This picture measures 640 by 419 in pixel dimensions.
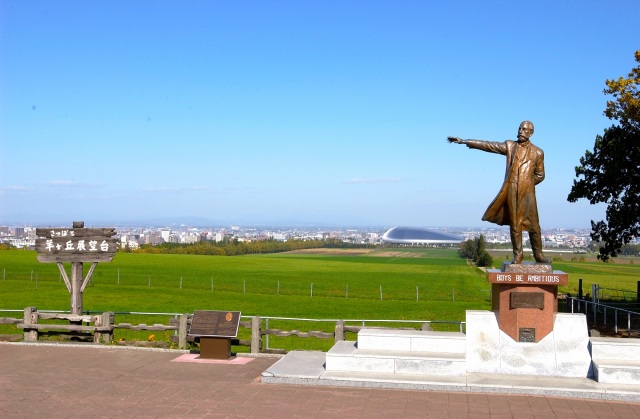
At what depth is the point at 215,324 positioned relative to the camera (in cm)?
1554

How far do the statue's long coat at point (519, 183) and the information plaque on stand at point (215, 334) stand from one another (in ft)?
21.1

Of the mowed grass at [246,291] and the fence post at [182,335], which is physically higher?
the fence post at [182,335]

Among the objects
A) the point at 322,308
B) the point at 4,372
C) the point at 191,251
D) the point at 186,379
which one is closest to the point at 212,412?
the point at 186,379

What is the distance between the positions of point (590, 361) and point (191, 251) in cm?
8923

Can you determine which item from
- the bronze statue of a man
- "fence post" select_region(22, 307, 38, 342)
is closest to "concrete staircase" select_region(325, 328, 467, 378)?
the bronze statue of a man

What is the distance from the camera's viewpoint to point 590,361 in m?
12.9

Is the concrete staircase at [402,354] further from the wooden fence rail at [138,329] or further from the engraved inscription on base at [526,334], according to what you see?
the wooden fence rail at [138,329]

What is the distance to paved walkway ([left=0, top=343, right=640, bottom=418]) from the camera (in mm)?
10828

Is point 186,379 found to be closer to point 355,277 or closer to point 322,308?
point 322,308

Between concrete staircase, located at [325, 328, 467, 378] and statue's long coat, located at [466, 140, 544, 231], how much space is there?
268cm

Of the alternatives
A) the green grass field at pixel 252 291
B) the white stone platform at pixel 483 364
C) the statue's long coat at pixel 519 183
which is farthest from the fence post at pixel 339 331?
the green grass field at pixel 252 291

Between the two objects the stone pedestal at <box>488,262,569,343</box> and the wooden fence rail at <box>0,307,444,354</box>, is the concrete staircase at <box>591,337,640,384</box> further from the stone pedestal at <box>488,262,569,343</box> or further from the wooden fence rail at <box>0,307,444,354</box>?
the wooden fence rail at <box>0,307,444,354</box>

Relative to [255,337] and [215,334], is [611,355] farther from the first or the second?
[215,334]

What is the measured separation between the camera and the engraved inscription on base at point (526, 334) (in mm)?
13031
